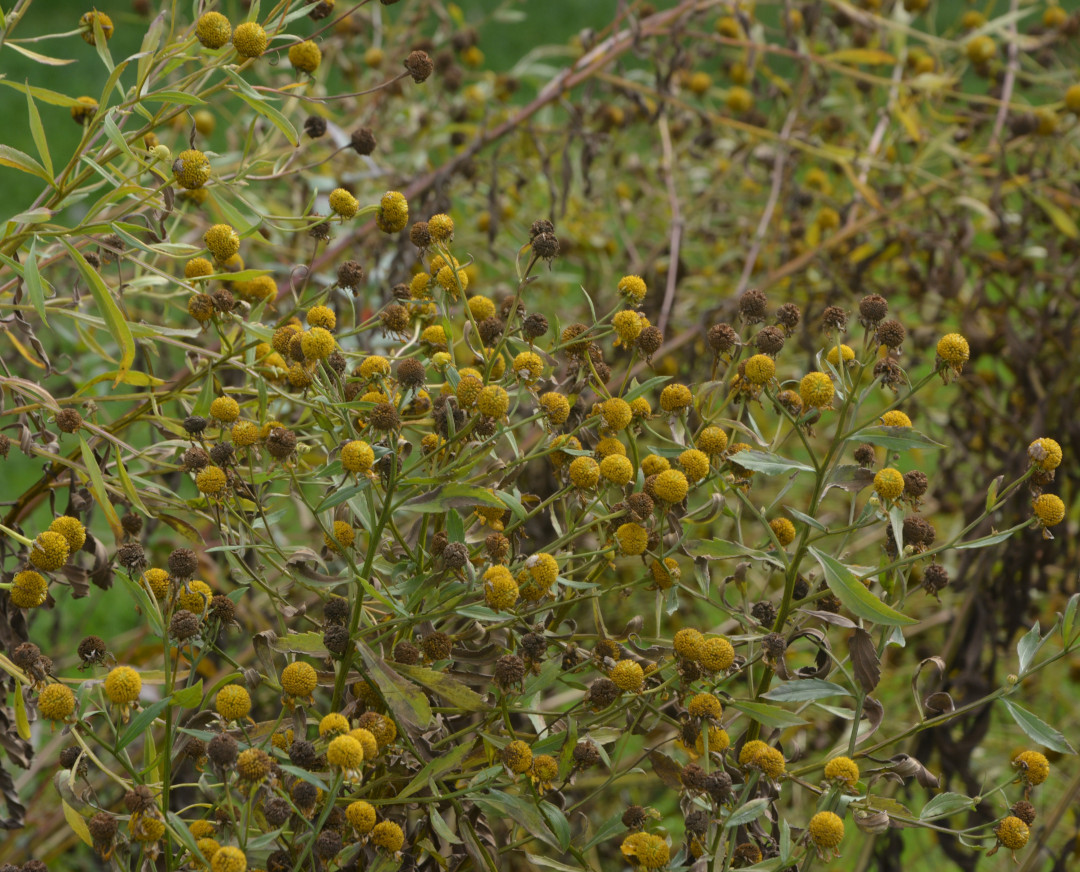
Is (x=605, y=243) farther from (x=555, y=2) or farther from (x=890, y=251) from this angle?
(x=555, y=2)

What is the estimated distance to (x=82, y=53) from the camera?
6.89 meters

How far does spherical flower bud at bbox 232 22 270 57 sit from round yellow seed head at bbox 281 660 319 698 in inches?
19.6

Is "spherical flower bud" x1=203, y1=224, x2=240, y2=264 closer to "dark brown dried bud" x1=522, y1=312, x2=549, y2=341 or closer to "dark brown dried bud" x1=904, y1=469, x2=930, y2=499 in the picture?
"dark brown dried bud" x1=522, y1=312, x2=549, y2=341

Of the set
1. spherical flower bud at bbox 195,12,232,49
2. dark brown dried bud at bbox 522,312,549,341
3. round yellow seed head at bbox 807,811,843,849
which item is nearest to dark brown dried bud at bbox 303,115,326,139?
spherical flower bud at bbox 195,12,232,49

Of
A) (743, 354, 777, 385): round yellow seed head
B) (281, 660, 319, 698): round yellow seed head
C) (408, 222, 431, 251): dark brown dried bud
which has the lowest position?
(281, 660, 319, 698): round yellow seed head

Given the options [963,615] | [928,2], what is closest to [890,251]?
[928,2]

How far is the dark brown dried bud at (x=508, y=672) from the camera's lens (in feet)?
2.86

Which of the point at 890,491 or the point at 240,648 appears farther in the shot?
the point at 240,648

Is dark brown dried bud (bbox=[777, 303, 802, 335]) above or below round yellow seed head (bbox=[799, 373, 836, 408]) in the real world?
above

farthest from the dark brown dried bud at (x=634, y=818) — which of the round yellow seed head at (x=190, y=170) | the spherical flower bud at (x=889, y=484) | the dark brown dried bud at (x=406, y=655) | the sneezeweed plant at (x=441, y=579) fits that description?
the round yellow seed head at (x=190, y=170)

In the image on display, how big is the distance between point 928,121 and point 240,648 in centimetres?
190

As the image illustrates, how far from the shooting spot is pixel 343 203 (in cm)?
102

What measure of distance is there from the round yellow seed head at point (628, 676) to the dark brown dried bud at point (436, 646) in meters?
0.14

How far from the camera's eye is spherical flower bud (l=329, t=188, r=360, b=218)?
1.01 meters
